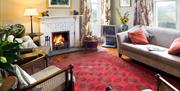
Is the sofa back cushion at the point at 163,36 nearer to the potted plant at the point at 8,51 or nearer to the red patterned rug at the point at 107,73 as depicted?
the red patterned rug at the point at 107,73

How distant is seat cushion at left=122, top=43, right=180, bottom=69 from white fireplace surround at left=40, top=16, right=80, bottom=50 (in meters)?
2.02

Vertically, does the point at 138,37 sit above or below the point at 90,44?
above

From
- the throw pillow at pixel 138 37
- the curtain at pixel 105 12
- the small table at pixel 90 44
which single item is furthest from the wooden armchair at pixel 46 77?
the curtain at pixel 105 12

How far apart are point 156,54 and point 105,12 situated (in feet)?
12.0

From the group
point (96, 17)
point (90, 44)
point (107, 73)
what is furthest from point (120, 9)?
point (107, 73)

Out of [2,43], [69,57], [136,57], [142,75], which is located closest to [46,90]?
[2,43]

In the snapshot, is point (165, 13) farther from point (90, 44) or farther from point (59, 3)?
point (59, 3)

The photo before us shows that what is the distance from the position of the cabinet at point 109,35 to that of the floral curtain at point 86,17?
510 mm

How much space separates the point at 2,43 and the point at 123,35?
425cm

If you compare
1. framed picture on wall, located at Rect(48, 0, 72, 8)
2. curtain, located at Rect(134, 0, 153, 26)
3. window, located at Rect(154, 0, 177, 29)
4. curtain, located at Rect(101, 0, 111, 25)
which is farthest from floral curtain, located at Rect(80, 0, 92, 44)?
window, located at Rect(154, 0, 177, 29)

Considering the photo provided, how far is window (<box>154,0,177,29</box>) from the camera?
5.67 metres

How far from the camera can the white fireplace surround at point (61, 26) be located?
6.24 metres

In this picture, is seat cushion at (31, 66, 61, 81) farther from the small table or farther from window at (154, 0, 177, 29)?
window at (154, 0, 177, 29)

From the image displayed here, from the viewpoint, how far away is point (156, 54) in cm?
438
